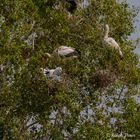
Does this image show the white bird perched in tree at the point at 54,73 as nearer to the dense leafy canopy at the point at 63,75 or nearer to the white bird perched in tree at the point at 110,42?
the dense leafy canopy at the point at 63,75

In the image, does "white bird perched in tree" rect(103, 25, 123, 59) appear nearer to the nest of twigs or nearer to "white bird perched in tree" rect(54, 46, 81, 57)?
the nest of twigs

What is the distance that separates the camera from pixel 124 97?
23.7 m

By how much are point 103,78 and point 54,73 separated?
1984 millimetres

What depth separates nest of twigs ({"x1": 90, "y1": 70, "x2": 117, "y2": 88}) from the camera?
21406 millimetres

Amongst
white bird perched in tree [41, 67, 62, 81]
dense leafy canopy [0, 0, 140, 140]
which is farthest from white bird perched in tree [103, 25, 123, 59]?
white bird perched in tree [41, 67, 62, 81]

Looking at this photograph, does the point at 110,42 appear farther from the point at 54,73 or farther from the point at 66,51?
the point at 54,73

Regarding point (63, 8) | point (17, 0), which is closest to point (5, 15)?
point (17, 0)

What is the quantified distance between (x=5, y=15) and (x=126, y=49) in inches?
173

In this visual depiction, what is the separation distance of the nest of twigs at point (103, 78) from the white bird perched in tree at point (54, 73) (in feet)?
4.53

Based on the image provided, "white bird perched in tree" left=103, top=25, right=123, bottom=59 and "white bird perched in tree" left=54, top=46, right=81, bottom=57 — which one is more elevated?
"white bird perched in tree" left=103, top=25, right=123, bottom=59

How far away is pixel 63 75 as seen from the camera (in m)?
21.2

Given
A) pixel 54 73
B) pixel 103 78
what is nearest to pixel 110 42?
pixel 103 78

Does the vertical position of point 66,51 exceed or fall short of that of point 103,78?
it exceeds it

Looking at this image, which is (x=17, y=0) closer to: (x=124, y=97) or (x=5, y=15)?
(x=5, y=15)
